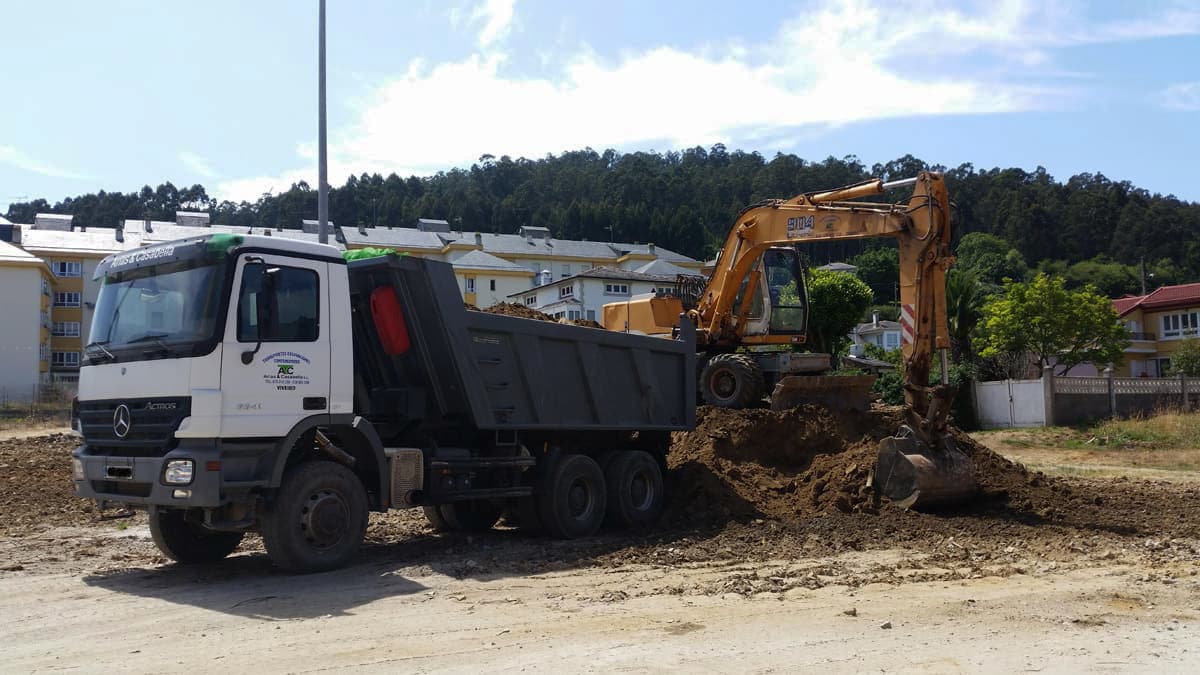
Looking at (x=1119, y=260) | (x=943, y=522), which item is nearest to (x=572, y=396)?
(x=943, y=522)

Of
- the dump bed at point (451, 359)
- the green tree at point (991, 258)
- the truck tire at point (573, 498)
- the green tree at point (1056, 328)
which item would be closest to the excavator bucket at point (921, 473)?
the truck tire at point (573, 498)

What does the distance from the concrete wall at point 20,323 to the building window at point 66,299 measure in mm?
7642

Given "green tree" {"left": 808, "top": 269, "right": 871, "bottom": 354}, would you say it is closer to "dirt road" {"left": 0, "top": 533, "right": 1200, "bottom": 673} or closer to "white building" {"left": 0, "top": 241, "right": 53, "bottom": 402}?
"dirt road" {"left": 0, "top": 533, "right": 1200, "bottom": 673}

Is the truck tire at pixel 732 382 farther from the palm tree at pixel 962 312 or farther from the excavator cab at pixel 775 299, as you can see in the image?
the palm tree at pixel 962 312

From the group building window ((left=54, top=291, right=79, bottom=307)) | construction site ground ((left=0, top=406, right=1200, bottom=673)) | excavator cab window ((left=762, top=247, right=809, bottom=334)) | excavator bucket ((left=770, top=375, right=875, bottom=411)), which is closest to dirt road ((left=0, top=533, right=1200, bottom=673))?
construction site ground ((left=0, top=406, right=1200, bottom=673))

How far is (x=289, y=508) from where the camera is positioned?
28.0 feet

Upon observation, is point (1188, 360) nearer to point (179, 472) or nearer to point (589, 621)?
point (589, 621)

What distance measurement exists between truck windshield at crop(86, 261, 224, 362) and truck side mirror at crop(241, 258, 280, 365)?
1.00 ft

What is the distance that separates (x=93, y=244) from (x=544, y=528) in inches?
2420

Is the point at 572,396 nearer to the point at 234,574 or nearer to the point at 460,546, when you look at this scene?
the point at 460,546

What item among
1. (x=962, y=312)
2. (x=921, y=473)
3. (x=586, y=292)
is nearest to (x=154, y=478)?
(x=921, y=473)

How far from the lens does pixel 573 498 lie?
1148cm

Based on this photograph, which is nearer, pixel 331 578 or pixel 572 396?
pixel 331 578

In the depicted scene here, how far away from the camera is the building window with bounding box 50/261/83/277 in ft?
199
